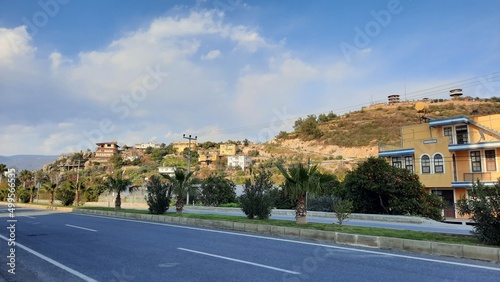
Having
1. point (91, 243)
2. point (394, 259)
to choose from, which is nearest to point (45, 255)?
point (91, 243)

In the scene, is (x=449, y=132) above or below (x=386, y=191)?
above

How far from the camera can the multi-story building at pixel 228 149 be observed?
113 metres

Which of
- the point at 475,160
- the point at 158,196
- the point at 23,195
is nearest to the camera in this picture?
the point at 158,196

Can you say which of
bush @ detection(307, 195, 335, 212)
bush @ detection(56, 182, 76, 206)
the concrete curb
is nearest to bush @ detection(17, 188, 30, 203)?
bush @ detection(56, 182, 76, 206)

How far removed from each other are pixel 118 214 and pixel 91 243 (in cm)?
1411

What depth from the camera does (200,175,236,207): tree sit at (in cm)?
3806

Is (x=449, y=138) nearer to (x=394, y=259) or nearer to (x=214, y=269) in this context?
(x=394, y=259)

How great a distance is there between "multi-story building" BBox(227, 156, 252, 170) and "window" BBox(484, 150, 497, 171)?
189 ft

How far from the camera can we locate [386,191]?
1040 inches

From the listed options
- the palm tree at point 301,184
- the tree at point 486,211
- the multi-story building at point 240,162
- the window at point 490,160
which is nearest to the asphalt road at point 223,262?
the tree at point 486,211

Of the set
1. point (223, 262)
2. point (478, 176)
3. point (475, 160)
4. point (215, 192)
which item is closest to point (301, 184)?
point (223, 262)

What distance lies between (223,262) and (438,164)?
33.8m

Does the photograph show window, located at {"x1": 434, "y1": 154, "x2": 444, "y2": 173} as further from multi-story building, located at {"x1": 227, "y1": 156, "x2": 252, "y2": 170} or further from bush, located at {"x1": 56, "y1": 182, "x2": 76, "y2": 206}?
multi-story building, located at {"x1": 227, "y1": 156, "x2": 252, "y2": 170}

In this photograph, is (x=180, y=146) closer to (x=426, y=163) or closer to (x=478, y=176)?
(x=426, y=163)
